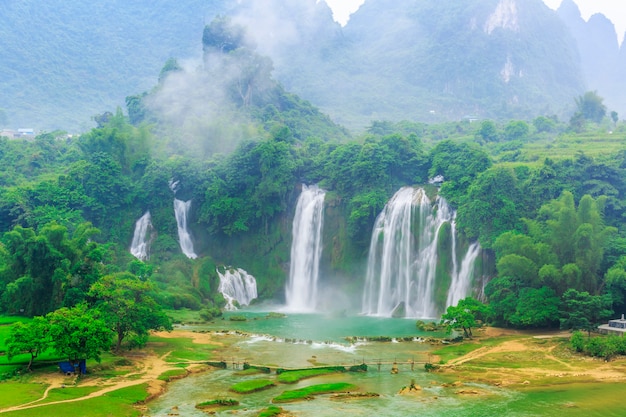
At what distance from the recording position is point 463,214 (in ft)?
158

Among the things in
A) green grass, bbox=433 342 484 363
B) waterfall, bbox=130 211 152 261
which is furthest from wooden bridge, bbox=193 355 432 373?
waterfall, bbox=130 211 152 261

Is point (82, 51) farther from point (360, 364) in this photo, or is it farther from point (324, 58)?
point (360, 364)

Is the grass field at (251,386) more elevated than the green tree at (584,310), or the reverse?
the green tree at (584,310)

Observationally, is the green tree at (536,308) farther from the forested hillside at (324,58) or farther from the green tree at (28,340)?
the forested hillside at (324,58)

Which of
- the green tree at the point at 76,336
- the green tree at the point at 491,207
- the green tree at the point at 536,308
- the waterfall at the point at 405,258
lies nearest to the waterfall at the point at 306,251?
the waterfall at the point at 405,258

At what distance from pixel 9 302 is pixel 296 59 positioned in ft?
338

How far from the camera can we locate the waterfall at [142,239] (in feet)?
191

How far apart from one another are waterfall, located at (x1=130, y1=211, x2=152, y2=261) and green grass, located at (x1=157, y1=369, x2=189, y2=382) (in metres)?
26.2

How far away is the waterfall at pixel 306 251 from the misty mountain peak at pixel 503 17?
285 feet

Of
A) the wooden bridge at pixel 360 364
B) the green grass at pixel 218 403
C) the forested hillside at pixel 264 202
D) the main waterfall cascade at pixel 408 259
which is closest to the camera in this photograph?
the green grass at pixel 218 403

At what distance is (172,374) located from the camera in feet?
105

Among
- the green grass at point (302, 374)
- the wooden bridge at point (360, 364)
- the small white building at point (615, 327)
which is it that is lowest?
the green grass at point (302, 374)

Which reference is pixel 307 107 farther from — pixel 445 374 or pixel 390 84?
pixel 445 374

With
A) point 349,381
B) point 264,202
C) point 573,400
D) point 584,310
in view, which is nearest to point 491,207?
point 584,310
